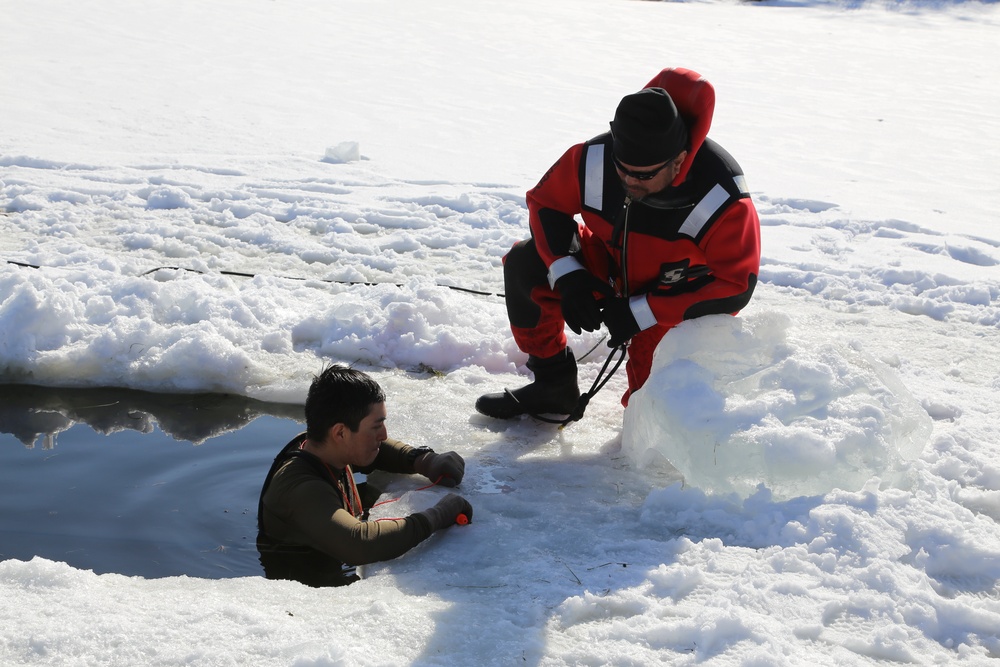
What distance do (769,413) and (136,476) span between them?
224 centimetres

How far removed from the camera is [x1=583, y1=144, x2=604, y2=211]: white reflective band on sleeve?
11.9ft

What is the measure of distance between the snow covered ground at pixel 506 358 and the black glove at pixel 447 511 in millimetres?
64

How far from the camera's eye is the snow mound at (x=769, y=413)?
317 centimetres

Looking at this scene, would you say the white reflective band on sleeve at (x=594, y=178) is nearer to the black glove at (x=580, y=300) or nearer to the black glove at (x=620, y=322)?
the black glove at (x=580, y=300)

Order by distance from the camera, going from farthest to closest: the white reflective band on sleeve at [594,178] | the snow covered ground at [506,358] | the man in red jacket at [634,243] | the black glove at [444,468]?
the white reflective band on sleeve at [594,178] < the black glove at [444,468] < the man in red jacket at [634,243] < the snow covered ground at [506,358]

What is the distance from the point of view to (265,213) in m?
6.73

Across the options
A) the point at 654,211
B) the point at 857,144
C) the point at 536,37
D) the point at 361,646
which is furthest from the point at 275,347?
the point at 536,37

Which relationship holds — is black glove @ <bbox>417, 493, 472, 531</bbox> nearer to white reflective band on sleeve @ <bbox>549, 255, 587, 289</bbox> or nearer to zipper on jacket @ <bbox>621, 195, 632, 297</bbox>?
white reflective band on sleeve @ <bbox>549, 255, 587, 289</bbox>

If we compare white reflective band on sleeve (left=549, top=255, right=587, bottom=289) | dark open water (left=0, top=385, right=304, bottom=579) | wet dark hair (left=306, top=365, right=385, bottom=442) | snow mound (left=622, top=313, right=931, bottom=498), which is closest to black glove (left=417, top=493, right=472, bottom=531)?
wet dark hair (left=306, top=365, right=385, bottom=442)

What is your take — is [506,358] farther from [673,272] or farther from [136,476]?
[136,476]

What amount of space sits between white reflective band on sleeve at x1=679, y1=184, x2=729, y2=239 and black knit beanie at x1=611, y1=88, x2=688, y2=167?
0.76ft

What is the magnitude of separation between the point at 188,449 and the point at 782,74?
463 inches

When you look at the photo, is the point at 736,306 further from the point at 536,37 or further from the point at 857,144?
the point at 536,37

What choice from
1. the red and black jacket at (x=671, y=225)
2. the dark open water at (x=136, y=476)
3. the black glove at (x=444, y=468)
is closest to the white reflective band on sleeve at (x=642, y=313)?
the red and black jacket at (x=671, y=225)
